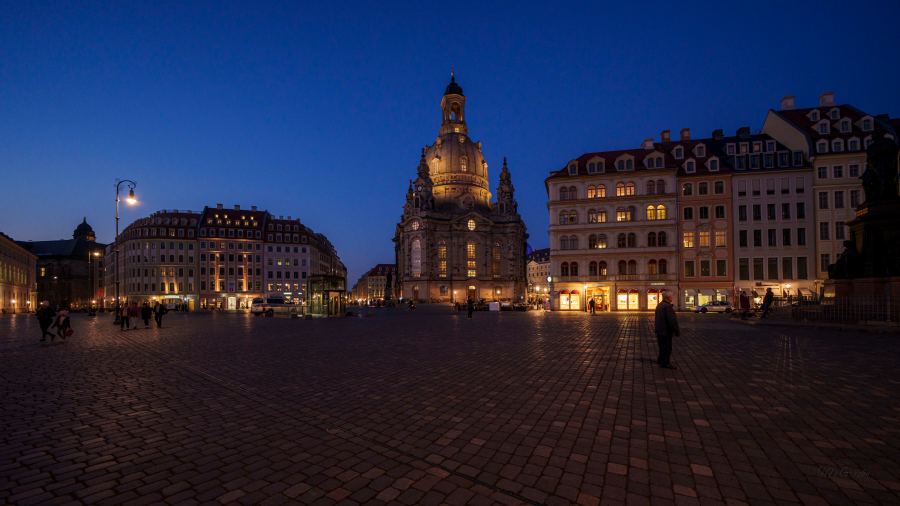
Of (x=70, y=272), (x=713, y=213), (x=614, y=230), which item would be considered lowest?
(x=70, y=272)

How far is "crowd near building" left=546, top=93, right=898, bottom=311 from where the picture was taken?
4991 centimetres

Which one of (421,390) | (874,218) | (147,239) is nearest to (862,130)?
(874,218)

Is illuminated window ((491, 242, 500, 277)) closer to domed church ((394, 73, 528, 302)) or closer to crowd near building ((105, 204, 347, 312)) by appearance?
domed church ((394, 73, 528, 302))

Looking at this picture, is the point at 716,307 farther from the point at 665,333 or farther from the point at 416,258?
the point at 416,258

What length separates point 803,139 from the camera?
51438 millimetres

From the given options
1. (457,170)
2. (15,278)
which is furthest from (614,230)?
(15,278)

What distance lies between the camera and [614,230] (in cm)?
5481

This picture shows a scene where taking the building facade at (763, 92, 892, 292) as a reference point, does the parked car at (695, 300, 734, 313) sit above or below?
below

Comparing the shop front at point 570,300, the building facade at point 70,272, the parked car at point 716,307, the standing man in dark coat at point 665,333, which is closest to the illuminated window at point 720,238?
the parked car at point 716,307

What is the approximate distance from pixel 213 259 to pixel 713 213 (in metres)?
97.0

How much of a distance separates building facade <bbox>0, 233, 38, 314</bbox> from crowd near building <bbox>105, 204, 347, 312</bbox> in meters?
16.5

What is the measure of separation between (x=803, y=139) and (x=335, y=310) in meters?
54.3

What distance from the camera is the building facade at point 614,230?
5341cm


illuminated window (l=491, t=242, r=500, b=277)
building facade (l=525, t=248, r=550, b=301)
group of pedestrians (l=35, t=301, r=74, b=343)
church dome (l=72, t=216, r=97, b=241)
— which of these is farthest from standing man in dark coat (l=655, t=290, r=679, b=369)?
church dome (l=72, t=216, r=97, b=241)
